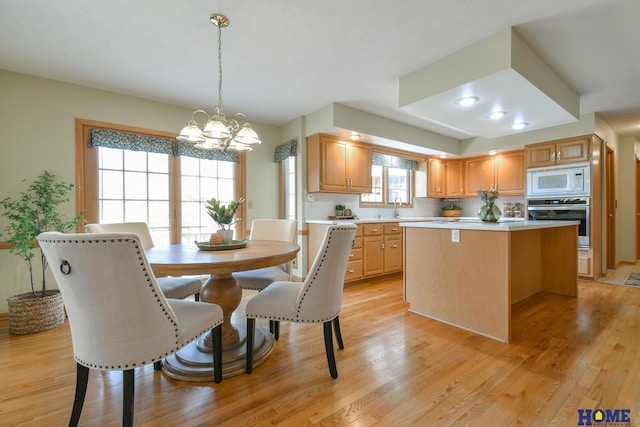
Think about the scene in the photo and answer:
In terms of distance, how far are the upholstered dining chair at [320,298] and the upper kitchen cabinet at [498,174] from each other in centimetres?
457

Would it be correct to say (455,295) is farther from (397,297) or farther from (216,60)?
(216,60)

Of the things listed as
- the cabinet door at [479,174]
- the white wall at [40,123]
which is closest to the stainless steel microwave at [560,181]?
the cabinet door at [479,174]

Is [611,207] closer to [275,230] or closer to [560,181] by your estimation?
[560,181]

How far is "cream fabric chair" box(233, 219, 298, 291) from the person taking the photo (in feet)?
7.79

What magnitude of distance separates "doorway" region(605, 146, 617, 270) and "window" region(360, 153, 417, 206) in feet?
9.76

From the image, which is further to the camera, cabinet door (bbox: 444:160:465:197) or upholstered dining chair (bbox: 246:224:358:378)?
cabinet door (bbox: 444:160:465:197)

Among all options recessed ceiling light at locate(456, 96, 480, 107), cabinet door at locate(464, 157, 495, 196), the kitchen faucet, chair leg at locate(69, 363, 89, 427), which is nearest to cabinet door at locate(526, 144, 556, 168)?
cabinet door at locate(464, 157, 495, 196)

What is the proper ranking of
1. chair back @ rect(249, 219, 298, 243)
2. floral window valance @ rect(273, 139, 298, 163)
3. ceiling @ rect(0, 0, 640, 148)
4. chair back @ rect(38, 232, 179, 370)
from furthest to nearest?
1. floral window valance @ rect(273, 139, 298, 163)
2. chair back @ rect(249, 219, 298, 243)
3. ceiling @ rect(0, 0, 640, 148)
4. chair back @ rect(38, 232, 179, 370)

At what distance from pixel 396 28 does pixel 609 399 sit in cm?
263

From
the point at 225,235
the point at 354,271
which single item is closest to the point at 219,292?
the point at 225,235

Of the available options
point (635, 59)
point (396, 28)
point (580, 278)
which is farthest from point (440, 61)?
point (580, 278)

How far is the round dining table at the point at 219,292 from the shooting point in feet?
4.89

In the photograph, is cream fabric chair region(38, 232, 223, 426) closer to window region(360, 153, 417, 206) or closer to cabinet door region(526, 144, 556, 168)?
window region(360, 153, 417, 206)

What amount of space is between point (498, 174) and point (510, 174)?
0.19 meters
